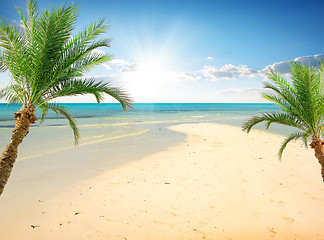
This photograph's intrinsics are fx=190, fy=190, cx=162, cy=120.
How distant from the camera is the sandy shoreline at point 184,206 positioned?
16.3ft

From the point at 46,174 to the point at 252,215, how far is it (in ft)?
28.0

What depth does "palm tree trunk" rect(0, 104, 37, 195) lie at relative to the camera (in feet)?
15.0

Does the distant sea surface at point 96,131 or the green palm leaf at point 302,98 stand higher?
the green palm leaf at point 302,98

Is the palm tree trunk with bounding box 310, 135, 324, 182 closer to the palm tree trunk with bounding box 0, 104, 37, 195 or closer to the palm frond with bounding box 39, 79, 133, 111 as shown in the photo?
the palm frond with bounding box 39, 79, 133, 111

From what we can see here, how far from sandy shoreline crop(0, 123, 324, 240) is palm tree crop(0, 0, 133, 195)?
197cm

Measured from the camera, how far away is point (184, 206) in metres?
6.15

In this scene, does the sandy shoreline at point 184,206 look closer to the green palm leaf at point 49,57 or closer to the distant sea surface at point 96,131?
the green palm leaf at point 49,57

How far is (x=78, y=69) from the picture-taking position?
229 inches

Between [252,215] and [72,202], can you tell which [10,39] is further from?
[252,215]

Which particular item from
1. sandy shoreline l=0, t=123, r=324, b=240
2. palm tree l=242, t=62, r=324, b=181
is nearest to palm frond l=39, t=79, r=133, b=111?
sandy shoreline l=0, t=123, r=324, b=240

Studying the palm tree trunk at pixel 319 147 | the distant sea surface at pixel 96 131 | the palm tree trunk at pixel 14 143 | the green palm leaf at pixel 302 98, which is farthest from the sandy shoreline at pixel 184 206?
the distant sea surface at pixel 96 131

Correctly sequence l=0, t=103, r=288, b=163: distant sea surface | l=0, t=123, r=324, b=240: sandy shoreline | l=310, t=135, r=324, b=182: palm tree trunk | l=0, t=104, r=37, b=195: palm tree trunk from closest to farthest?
1. l=0, t=104, r=37, b=195: palm tree trunk
2. l=0, t=123, r=324, b=240: sandy shoreline
3. l=310, t=135, r=324, b=182: palm tree trunk
4. l=0, t=103, r=288, b=163: distant sea surface

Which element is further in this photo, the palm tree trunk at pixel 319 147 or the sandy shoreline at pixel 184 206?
the palm tree trunk at pixel 319 147

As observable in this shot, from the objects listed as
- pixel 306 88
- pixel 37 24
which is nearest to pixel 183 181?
pixel 306 88
